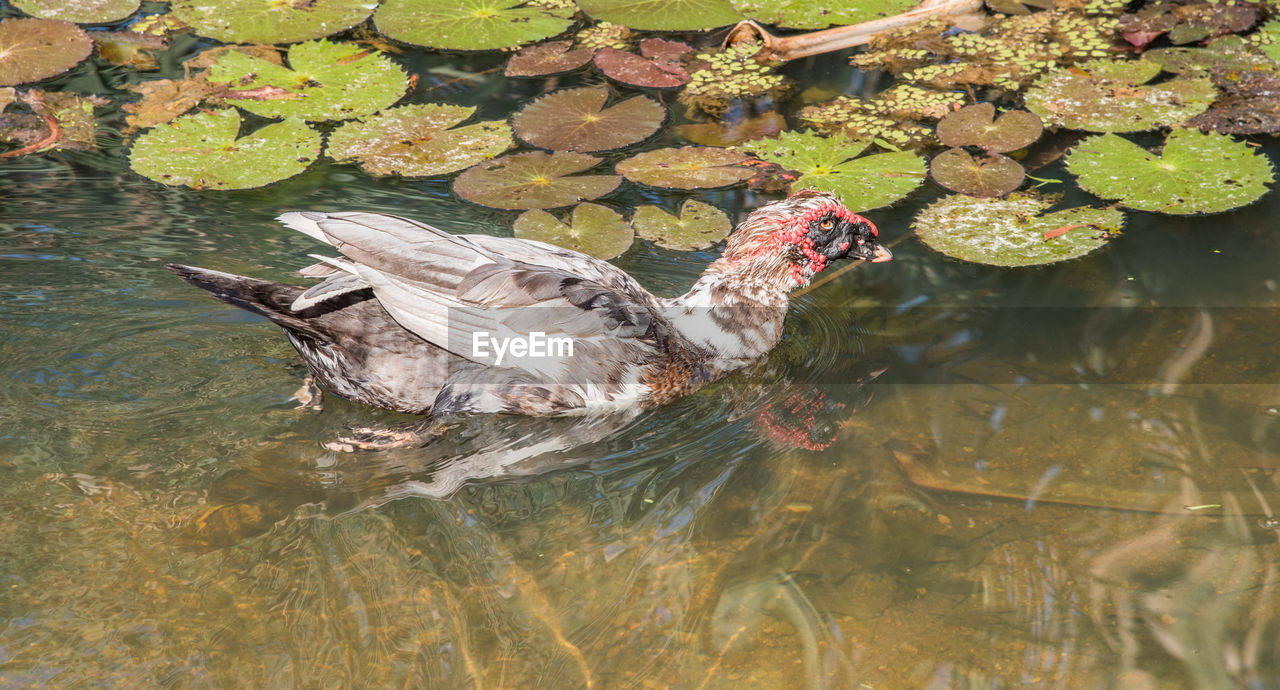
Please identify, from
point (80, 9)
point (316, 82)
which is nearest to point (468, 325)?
point (316, 82)

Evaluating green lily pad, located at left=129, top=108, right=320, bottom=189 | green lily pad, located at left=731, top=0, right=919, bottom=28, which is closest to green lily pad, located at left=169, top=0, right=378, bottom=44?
green lily pad, located at left=129, top=108, right=320, bottom=189

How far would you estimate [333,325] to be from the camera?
404 centimetres

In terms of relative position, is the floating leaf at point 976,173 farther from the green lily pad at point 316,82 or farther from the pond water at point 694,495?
the green lily pad at point 316,82

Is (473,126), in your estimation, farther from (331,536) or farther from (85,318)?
(331,536)

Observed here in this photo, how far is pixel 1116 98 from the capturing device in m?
5.78

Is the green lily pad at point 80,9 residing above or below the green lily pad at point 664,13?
below

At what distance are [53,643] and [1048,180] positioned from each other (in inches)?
186

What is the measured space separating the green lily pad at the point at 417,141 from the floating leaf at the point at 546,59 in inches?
25.6

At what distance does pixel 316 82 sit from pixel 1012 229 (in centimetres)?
387

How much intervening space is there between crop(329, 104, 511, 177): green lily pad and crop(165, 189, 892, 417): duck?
1.26m

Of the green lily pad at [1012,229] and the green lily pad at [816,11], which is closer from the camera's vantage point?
the green lily pad at [1012,229]

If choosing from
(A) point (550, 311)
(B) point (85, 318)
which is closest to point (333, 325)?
(A) point (550, 311)

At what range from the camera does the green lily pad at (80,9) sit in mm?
6590

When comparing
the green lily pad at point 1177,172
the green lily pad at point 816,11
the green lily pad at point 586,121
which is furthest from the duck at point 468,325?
the green lily pad at point 816,11
